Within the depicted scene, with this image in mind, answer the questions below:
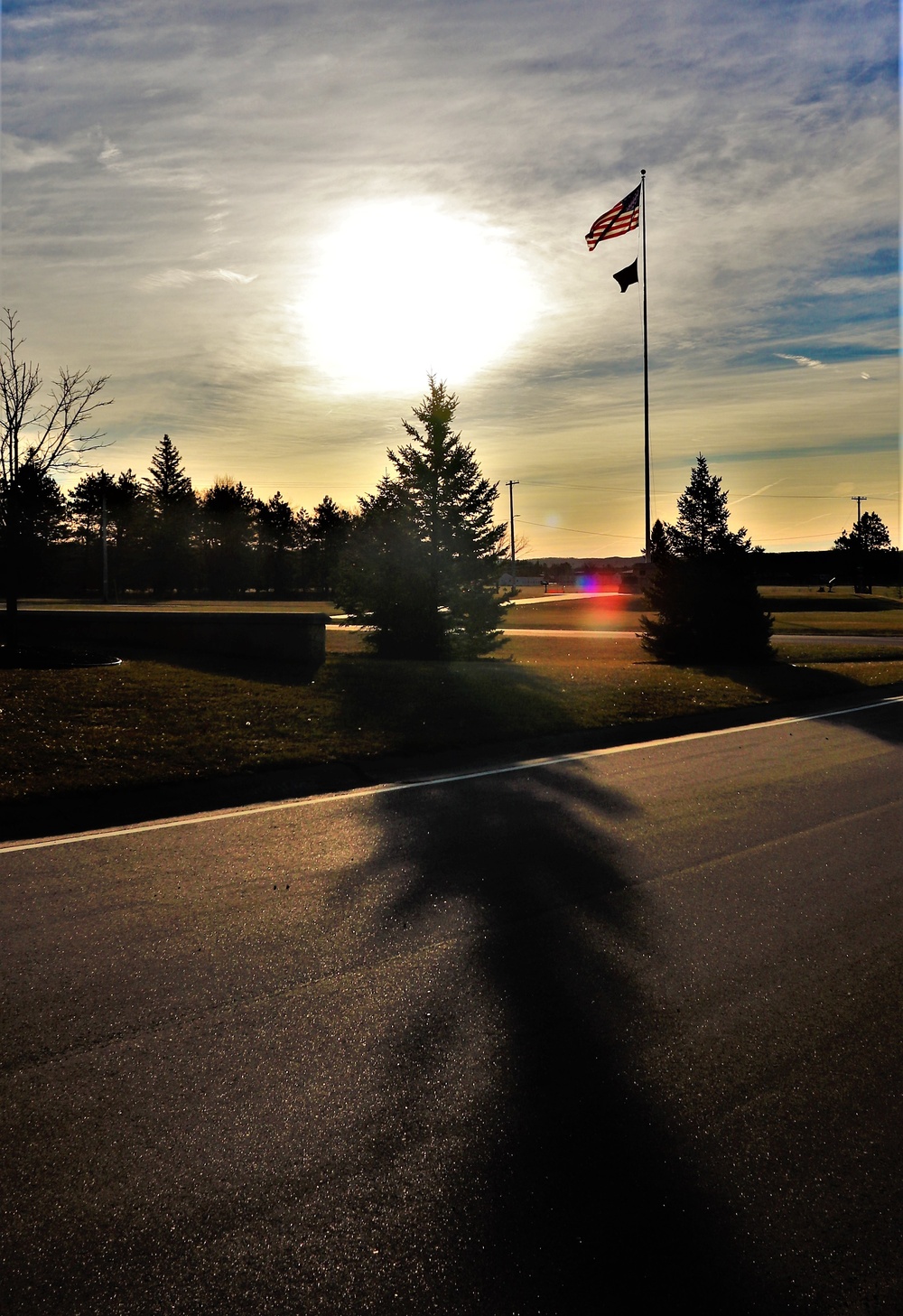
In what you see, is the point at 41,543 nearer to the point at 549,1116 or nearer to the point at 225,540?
the point at 225,540

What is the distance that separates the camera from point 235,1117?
3.42 metres

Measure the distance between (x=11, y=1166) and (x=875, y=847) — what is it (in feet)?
19.4

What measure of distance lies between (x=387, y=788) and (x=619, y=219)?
29.2 meters

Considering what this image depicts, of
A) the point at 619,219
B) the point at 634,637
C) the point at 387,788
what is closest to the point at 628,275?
the point at 619,219

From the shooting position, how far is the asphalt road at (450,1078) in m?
2.74

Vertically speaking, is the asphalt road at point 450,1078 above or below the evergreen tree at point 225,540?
below

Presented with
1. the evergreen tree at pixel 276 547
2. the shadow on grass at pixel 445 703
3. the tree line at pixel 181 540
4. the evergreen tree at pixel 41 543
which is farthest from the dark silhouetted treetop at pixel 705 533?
the evergreen tree at pixel 276 547

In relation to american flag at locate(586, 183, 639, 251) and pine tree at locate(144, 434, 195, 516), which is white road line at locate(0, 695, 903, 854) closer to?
american flag at locate(586, 183, 639, 251)

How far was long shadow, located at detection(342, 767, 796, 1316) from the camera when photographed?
2695 mm

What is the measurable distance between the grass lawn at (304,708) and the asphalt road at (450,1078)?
2579 mm

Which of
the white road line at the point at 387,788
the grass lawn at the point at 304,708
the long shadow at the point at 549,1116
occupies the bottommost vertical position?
the long shadow at the point at 549,1116

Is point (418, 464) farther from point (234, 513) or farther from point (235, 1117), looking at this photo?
point (234, 513)

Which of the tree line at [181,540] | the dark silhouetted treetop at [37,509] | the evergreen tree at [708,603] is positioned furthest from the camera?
the tree line at [181,540]

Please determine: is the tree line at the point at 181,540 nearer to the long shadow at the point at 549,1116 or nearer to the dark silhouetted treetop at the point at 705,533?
the dark silhouetted treetop at the point at 705,533
